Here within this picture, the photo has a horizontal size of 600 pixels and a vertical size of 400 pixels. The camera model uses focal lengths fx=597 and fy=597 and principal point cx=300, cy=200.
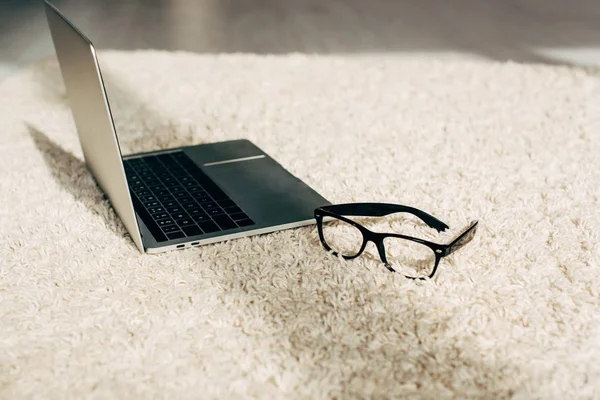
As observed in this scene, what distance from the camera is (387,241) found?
1023 mm

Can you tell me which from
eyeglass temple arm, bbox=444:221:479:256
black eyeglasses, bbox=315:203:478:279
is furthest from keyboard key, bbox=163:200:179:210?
eyeglass temple arm, bbox=444:221:479:256

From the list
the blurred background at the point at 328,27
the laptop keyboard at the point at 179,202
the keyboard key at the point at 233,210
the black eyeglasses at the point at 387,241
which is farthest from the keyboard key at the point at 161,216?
the blurred background at the point at 328,27

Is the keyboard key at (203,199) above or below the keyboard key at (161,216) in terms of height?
below

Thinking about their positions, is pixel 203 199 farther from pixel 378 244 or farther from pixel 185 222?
pixel 378 244

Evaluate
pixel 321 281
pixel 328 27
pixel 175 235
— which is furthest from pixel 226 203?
pixel 328 27

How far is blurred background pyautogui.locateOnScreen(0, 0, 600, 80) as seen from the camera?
264 cm

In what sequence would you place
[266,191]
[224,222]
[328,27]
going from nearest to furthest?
[224,222]
[266,191]
[328,27]

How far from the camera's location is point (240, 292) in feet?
2.93

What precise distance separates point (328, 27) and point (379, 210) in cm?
241

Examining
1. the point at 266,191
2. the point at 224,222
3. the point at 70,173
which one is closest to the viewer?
the point at 224,222

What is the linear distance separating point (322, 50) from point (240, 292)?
80.2 inches

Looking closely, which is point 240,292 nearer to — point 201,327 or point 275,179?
point 201,327

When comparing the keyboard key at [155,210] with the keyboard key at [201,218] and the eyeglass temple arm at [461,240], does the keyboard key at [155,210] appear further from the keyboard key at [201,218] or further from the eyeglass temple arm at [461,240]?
the eyeglass temple arm at [461,240]

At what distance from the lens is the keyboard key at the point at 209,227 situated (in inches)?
39.2
